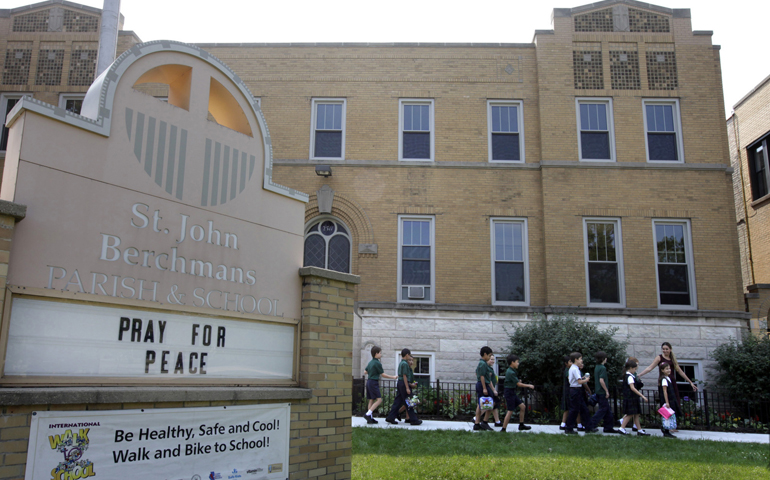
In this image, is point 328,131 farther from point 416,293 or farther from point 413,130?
point 416,293

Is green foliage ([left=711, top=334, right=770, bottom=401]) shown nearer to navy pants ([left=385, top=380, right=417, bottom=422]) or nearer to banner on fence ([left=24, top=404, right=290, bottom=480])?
navy pants ([left=385, top=380, right=417, bottom=422])

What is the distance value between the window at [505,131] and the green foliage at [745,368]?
723 centimetres

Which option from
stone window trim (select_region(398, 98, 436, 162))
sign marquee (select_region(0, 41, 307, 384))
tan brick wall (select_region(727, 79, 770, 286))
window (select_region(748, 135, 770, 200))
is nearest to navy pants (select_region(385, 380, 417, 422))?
sign marquee (select_region(0, 41, 307, 384))

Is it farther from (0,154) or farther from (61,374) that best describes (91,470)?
(0,154)

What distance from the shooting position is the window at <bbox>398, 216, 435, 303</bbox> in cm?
1634

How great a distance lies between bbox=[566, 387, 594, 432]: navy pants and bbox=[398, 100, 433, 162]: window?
8033mm

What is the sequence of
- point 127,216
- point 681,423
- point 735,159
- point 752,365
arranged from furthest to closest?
point 735,159, point 752,365, point 681,423, point 127,216

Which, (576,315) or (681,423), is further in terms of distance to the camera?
(576,315)

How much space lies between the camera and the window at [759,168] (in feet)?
71.4

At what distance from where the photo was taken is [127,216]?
16.1ft

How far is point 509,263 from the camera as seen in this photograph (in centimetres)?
1656

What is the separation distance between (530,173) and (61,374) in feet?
47.5

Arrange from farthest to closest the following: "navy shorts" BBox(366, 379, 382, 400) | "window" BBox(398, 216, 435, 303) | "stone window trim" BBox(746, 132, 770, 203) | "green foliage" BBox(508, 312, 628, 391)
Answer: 1. "stone window trim" BBox(746, 132, 770, 203)
2. "window" BBox(398, 216, 435, 303)
3. "green foliage" BBox(508, 312, 628, 391)
4. "navy shorts" BBox(366, 379, 382, 400)

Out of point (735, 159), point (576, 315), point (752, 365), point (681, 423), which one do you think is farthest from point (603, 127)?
point (735, 159)
